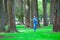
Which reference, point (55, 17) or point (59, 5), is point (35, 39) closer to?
point (55, 17)

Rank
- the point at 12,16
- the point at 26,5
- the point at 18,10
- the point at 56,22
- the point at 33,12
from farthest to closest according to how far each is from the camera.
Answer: the point at 18,10 < the point at 26,5 < the point at 33,12 < the point at 12,16 < the point at 56,22

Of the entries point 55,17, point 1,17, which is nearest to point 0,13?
point 1,17

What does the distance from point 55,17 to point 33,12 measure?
28.9ft

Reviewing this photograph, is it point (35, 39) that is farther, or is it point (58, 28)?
point (58, 28)

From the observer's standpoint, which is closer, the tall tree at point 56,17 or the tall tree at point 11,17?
the tall tree at point 56,17

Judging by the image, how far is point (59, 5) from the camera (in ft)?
86.8

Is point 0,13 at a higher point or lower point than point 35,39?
higher

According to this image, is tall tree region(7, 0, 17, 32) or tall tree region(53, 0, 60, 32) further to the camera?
tall tree region(7, 0, 17, 32)

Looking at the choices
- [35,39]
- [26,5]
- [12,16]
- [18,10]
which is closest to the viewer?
[35,39]

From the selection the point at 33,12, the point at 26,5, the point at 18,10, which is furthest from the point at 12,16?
the point at 18,10

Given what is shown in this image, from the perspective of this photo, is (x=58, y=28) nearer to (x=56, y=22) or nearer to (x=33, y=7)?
(x=56, y=22)

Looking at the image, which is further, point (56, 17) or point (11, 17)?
point (11, 17)

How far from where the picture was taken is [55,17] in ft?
81.0

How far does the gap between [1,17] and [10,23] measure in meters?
1.40
